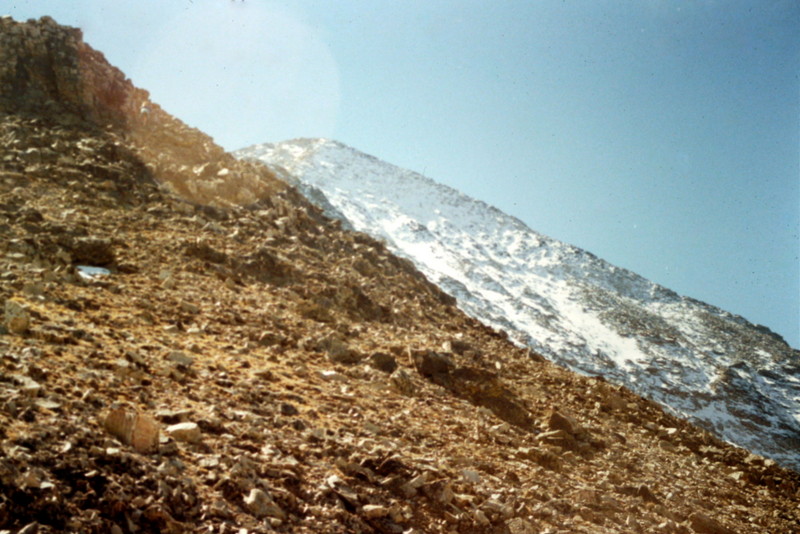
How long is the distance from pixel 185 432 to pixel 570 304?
101m

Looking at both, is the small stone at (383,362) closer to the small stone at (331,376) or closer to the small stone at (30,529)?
the small stone at (331,376)

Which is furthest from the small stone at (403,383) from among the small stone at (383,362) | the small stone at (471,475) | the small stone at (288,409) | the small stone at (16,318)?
the small stone at (16,318)

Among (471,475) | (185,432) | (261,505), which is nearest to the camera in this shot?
(261,505)

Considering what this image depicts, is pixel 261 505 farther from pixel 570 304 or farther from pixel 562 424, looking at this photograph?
pixel 570 304

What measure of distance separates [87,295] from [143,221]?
603cm

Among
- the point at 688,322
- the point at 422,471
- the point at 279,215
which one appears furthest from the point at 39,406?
the point at 688,322

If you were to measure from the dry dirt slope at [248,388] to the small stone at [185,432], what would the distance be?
2 cm

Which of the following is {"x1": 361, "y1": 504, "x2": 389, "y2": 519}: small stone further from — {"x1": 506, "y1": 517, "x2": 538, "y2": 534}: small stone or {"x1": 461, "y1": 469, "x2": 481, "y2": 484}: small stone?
{"x1": 461, "y1": 469, "x2": 481, "y2": 484}: small stone

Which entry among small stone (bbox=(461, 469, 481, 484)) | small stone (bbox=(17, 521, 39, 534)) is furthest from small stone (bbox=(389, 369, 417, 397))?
small stone (bbox=(17, 521, 39, 534))

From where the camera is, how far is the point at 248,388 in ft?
26.0

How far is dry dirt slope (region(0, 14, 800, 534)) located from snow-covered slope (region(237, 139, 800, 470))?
5883 cm

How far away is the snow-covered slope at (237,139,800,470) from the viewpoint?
253 feet

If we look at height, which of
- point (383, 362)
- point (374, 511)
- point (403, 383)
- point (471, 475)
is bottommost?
point (374, 511)

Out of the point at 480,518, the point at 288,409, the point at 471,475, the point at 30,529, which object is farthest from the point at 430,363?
the point at 30,529
